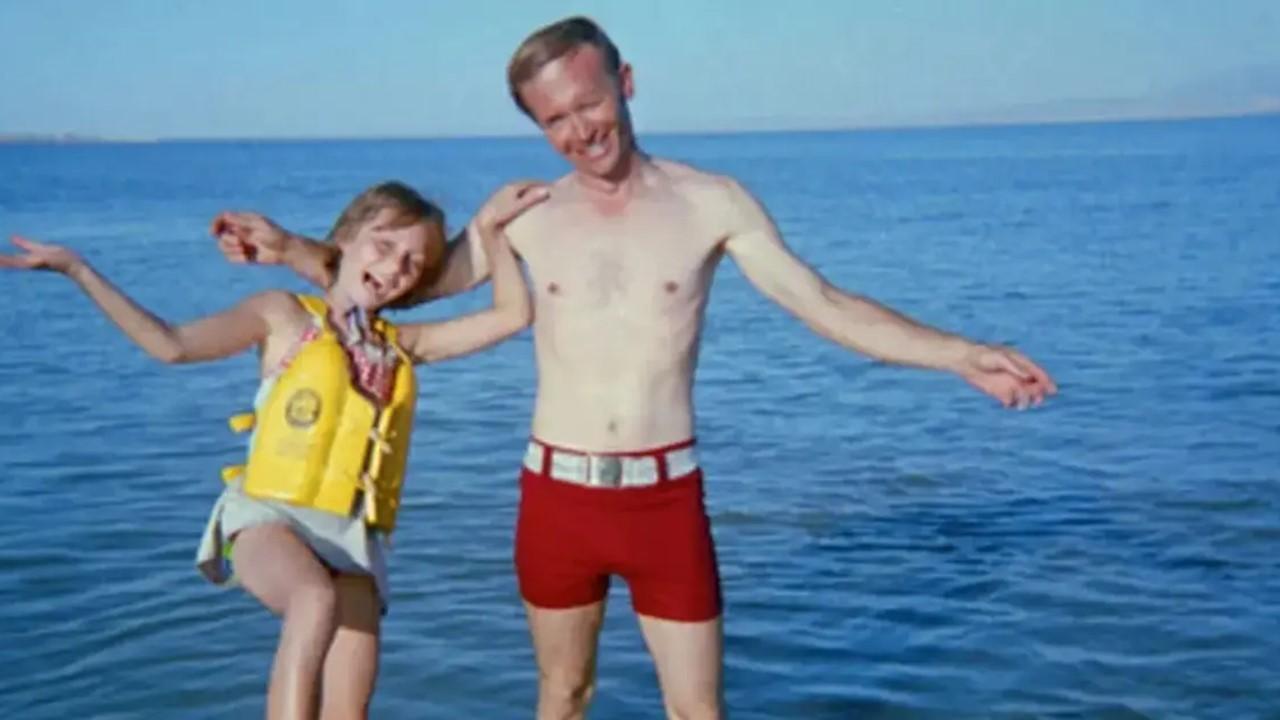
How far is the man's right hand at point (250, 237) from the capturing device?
17.4ft

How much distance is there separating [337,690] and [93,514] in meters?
6.92

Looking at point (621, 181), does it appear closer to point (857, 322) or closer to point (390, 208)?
point (390, 208)

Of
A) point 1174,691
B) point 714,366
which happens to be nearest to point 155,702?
point 1174,691

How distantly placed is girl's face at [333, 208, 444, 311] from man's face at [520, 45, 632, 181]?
19.2 inches

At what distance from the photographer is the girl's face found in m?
5.37

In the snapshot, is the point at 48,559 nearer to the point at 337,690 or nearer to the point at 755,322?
the point at 337,690

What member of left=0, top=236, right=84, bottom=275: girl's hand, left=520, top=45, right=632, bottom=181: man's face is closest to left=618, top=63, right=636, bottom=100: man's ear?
left=520, top=45, right=632, bottom=181: man's face

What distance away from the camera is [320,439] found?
206 inches

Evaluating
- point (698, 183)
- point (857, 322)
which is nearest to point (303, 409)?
point (698, 183)

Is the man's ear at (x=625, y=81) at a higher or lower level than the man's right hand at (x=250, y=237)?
higher

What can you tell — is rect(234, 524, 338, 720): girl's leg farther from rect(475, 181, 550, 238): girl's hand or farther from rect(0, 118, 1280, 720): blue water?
rect(0, 118, 1280, 720): blue water

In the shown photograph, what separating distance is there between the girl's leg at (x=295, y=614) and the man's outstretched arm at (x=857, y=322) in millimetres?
1507

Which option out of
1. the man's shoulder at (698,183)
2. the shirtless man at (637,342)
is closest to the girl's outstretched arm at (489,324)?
the shirtless man at (637,342)

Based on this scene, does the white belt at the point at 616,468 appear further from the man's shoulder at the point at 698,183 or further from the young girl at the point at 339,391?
the man's shoulder at the point at 698,183
